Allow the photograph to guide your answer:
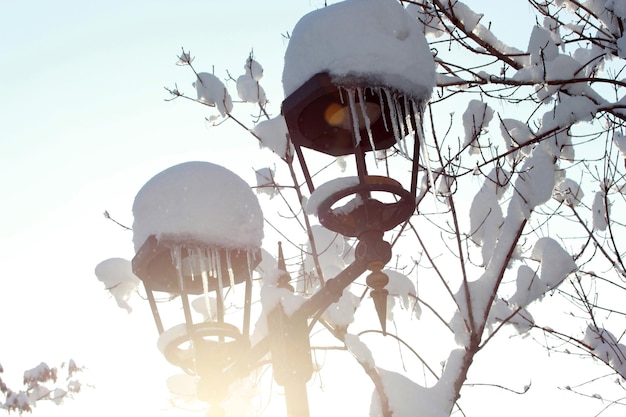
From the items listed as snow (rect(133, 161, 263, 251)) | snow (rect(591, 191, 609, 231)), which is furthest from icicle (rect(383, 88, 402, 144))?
snow (rect(591, 191, 609, 231))

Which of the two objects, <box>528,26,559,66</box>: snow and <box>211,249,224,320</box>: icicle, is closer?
<box>211,249,224,320</box>: icicle

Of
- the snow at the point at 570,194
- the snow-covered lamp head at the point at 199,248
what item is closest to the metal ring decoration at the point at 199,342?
the snow-covered lamp head at the point at 199,248

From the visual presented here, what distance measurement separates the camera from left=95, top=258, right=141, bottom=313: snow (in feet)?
12.3

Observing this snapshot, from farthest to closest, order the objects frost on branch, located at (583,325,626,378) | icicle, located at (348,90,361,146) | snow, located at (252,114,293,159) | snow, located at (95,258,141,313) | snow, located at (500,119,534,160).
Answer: frost on branch, located at (583,325,626,378) < snow, located at (252,114,293,159) < snow, located at (500,119,534,160) < snow, located at (95,258,141,313) < icicle, located at (348,90,361,146)

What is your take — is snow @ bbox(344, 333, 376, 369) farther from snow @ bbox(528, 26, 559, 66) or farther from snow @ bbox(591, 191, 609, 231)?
snow @ bbox(591, 191, 609, 231)

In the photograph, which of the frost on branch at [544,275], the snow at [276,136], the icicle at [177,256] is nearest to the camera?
the icicle at [177,256]

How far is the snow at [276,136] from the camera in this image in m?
5.28

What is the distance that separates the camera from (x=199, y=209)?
8.35 feet

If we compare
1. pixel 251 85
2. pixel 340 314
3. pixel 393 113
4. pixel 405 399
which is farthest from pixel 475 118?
pixel 393 113

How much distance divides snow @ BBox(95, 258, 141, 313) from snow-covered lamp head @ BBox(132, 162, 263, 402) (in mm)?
1115

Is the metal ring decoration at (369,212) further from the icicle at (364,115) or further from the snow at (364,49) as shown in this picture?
the snow at (364,49)

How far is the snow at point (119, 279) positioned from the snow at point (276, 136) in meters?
1.93

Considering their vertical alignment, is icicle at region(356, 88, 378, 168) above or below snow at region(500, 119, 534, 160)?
below

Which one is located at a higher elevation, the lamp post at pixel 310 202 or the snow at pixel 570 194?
the snow at pixel 570 194
